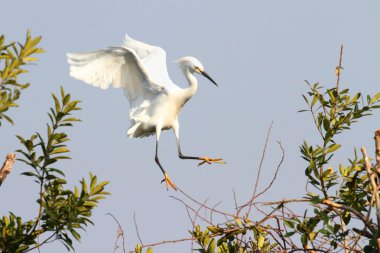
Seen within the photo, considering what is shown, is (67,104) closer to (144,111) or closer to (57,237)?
(57,237)

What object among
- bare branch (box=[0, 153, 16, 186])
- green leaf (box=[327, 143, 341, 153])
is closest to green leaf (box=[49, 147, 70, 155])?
bare branch (box=[0, 153, 16, 186])

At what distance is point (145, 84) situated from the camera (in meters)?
8.56

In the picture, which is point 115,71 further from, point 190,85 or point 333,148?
point 333,148

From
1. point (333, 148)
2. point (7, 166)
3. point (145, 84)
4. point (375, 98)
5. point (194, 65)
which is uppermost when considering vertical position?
point (194, 65)

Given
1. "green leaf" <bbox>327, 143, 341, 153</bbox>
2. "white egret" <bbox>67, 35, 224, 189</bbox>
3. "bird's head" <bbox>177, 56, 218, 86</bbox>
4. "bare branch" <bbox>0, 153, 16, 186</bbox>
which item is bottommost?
"bare branch" <bbox>0, 153, 16, 186</bbox>

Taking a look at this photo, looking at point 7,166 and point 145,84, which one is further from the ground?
point 145,84

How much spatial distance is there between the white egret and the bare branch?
3.51 m

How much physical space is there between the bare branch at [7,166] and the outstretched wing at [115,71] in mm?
3402

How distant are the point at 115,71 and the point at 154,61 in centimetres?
88

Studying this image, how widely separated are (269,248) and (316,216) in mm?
429

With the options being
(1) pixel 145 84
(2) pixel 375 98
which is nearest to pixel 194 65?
(1) pixel 145 84

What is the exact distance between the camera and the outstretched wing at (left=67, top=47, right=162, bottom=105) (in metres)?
7.99

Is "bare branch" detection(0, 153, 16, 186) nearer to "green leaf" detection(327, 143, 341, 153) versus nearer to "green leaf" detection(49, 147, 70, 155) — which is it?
"green leaf" detection(49, 147, 70, 155)

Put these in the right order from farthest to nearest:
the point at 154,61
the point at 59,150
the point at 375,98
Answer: the point at 154,61
the point at 375,98
the point at 59,150
